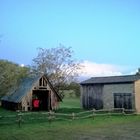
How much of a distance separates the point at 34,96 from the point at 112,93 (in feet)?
38.9

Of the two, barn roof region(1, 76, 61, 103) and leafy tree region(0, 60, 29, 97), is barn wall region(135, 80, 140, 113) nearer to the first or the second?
barn roof region(1, 76, 61, 103)

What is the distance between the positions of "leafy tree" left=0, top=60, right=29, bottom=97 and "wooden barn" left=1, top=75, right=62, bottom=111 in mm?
12265

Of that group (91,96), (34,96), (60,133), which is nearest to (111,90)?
(91,96)

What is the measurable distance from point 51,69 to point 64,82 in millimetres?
3258

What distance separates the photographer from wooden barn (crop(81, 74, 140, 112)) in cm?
3856

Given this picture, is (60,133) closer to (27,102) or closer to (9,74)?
(27,102)

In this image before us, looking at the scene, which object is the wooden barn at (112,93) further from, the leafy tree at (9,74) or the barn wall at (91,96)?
the leafy tree at (9,74)

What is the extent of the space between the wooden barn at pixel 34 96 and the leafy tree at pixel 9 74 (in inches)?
483

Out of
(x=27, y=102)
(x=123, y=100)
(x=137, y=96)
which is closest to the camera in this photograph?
(x=137, y=96)

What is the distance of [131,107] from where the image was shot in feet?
127

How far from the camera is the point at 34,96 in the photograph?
155 ft

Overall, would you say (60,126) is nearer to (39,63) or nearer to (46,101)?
(46,101)

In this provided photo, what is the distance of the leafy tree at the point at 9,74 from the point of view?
60844mm

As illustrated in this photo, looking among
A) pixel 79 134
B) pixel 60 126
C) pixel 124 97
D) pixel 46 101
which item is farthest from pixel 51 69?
pixel 79 134
